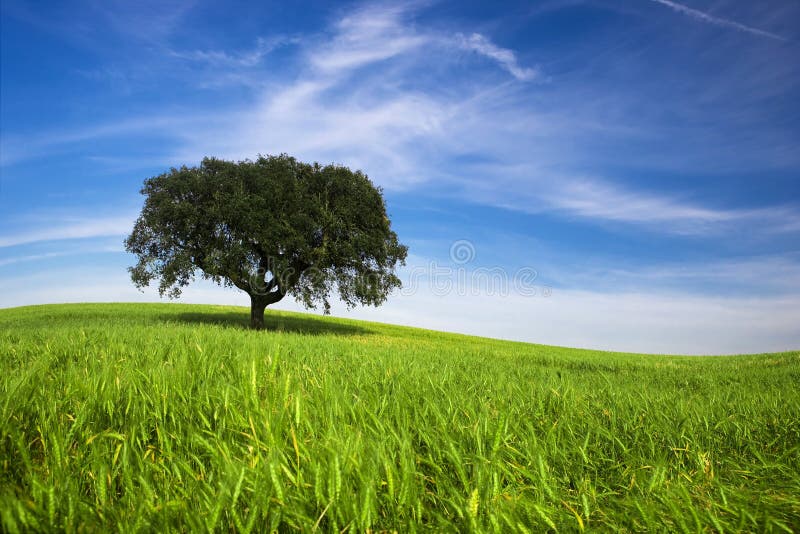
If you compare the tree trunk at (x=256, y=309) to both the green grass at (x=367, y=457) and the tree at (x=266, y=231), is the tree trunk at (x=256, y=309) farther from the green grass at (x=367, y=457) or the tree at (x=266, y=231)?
the green grass at (x=367, y=457)

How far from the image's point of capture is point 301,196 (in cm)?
2848

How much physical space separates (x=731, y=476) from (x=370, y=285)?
89.0 ft

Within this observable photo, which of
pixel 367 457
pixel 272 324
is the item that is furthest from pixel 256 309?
pixel 367 457

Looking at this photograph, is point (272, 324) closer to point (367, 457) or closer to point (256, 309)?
point (256, 309)

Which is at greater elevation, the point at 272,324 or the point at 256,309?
the point at 256,309

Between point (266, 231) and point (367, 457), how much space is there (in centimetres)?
2526

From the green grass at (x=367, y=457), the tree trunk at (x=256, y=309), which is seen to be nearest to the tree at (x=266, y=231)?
the tree trunk at (x=256, y=309)

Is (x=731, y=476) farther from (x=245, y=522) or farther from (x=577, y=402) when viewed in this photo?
(x=245, y=522)

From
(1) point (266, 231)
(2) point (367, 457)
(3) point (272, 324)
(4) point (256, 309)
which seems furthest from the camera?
(3) point (272, 324)

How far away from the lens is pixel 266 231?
2631 cm

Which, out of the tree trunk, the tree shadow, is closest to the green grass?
the tree shadow

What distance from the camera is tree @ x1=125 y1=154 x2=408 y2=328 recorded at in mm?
26875

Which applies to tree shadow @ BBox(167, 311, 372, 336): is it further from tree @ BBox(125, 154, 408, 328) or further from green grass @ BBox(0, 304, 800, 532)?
green grass @ BBox(0, 304, 800, 532)

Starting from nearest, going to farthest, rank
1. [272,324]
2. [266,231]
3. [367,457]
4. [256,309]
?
1. [367,457]
2. [266,231]
3. [256,309]
4. [272,324]
